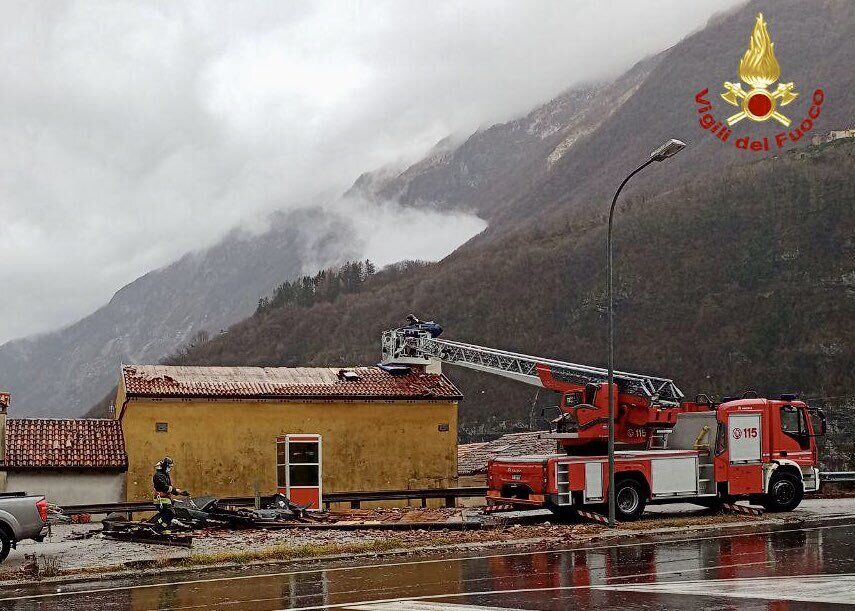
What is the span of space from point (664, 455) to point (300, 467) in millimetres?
10990

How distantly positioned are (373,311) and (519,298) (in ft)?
88.4

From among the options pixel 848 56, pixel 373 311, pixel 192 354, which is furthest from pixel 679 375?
pixel 848 56

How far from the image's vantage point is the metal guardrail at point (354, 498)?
26391 mm

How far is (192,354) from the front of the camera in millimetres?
154000

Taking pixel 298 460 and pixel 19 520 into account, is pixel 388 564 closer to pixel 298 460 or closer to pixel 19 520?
pixel 19 520

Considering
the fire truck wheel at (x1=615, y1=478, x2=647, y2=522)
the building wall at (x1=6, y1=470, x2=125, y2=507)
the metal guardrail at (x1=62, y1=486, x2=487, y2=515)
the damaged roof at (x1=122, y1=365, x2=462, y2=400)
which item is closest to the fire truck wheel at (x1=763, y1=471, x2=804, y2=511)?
the fire truck wheel at (x1=615, y1=478, x2=647, y2=522)

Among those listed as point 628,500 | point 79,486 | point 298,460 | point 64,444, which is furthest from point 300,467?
point 628,500

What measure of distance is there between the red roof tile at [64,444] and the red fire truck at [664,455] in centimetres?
1161

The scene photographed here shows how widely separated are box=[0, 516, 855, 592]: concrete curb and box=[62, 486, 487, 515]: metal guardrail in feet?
26.9

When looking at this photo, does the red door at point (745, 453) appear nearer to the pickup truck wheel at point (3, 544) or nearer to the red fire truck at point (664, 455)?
the red fire truck at point (664, 455)

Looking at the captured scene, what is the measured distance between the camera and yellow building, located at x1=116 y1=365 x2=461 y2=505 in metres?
28.8

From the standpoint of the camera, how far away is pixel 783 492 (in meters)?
25.5

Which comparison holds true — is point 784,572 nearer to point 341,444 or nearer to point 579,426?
point 579,426

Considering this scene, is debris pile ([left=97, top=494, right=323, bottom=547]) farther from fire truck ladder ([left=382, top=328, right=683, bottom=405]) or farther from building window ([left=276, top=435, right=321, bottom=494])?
fire truck ladder ([left=382, top=328, right=683, bottom=405])
